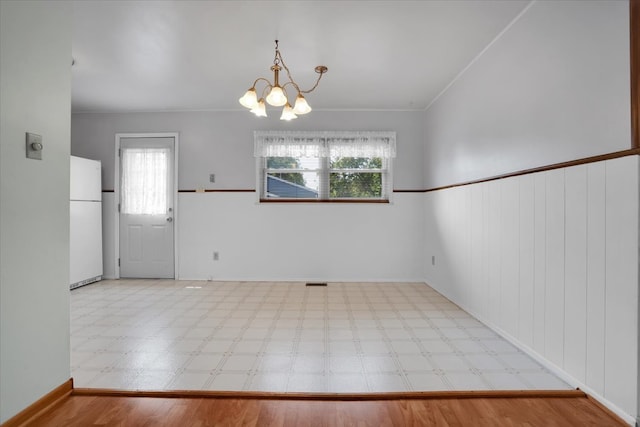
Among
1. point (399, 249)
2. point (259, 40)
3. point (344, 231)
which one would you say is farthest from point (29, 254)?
point (399, 249)

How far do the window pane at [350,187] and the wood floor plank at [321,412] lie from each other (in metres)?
3.23

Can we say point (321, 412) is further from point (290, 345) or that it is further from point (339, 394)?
point (290, 345)

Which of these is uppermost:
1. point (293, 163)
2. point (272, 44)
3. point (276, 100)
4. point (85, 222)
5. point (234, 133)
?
point (272, 44)

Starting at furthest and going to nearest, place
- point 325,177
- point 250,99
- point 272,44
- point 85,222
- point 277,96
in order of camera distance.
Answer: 1. point 325,177
2. point 85,222
3. point 272,44
4. point 250,99
5. point 277,96

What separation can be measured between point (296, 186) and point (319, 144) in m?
0.68

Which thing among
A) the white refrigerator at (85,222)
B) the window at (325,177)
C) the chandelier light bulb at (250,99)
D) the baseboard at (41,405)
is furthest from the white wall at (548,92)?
the white refrigerator at (85,222)

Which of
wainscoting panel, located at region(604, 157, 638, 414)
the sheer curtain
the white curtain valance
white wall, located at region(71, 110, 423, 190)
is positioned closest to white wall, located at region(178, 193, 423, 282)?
white wall, located at region(71, 110, 423, 190)

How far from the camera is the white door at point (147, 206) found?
4684 mm

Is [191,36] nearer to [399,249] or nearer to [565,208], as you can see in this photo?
[565,208]

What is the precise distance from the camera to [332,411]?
1646mm

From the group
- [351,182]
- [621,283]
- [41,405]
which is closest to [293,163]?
[351,182]

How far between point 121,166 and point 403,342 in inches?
175

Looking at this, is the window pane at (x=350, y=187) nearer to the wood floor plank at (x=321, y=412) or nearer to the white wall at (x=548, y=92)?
the white wall at (x=548, y=92)

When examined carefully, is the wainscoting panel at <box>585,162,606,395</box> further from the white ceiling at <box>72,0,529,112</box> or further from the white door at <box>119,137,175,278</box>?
the white door at <box>119,137,175,278</box>
